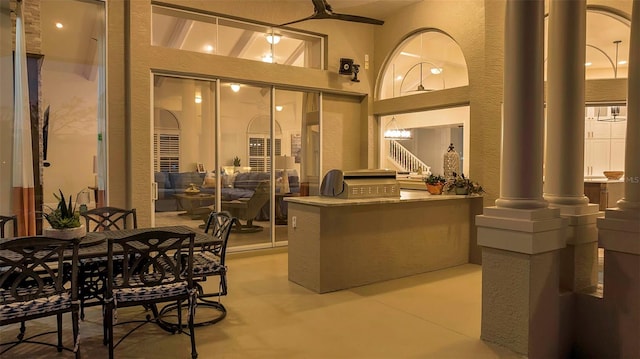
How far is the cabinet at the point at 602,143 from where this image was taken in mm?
9469

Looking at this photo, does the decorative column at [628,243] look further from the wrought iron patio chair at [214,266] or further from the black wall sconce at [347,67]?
the black wall sconce at [347,67]

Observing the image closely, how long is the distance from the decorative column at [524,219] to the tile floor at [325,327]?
289 millimetres

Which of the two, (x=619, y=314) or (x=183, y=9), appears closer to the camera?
(x=619, y=314)

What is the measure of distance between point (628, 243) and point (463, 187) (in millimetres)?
2746

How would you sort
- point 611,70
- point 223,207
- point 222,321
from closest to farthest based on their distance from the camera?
point 222,321 → point 611,70 → point 223,207

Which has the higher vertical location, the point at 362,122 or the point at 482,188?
the point at 362,122

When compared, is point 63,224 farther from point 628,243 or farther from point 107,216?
point 628,243

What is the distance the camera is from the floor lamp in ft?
22.4

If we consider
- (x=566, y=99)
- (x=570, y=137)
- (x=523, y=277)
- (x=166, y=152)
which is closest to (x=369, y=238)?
(x=523, y=277)

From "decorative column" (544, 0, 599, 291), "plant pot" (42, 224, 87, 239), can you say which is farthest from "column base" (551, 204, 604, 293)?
"plant pot" (42, 224, 87, 239)

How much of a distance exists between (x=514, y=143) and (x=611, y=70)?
3715 mm

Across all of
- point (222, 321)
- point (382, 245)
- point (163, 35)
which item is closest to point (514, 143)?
point (382, 245)

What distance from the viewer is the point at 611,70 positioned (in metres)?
5.75

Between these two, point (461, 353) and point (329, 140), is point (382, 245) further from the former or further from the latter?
point (329, 140)
